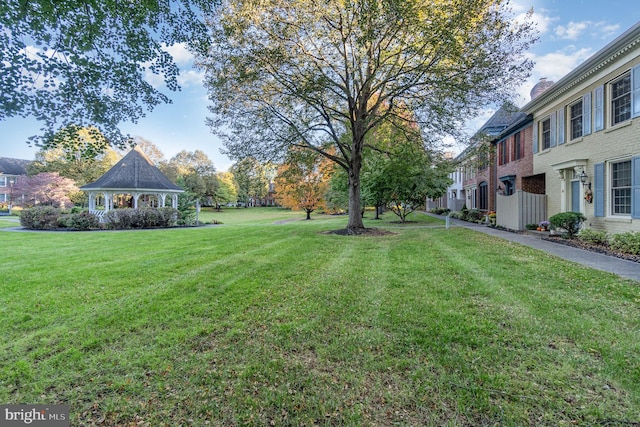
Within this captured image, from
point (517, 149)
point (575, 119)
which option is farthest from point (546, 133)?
point (517, 149)

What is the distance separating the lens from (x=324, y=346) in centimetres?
294

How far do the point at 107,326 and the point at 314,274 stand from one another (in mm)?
3139

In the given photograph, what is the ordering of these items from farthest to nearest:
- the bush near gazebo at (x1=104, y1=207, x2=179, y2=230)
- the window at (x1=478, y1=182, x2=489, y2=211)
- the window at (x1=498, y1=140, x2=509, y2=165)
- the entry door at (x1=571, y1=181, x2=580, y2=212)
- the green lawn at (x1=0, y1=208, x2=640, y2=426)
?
the window at (x1=478, y1=182, x2=489, y2=211) → the window at (x1=498, y1=140, x2=509, y2=165) → the bush near gazebo at (x1=104, y1=207, x2=179, y2=230) → the entry door at (x1=571, y1=181, x2=580, y2=212) → the green lawn at (x1=0, y1=208, x2=640, y2=426)

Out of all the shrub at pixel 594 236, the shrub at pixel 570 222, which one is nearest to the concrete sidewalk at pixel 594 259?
the shrub at pixel 594 236

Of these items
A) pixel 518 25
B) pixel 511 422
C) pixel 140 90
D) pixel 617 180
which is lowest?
pixel 511 422

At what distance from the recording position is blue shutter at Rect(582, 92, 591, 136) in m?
9.73

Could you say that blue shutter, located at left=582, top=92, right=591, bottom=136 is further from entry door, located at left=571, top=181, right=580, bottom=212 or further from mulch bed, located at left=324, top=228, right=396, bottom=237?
mulch bed, located at left=324, top=228, right=396, bottom=237

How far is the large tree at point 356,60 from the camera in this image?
827 centimetres

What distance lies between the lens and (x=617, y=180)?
8781mm

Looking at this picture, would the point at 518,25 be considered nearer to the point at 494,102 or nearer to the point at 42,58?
the point at 494,102

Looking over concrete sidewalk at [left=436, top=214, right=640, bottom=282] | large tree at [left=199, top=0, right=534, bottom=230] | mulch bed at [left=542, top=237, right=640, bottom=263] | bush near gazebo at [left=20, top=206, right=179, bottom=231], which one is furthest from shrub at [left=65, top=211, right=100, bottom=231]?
mulch bed at [left=542, top=237, right=640, bottom=263]

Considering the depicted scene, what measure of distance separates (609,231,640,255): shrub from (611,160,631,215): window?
1177mm

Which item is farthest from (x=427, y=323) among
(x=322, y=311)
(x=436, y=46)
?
(x=436, y=46)

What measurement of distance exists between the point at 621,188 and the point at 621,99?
252 cm
